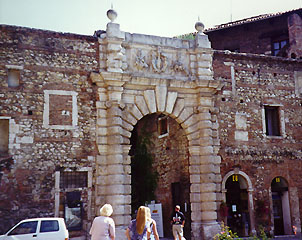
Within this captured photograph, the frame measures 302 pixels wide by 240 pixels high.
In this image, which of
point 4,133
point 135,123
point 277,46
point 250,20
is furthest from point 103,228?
point 250,20

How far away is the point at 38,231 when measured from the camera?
491 inches

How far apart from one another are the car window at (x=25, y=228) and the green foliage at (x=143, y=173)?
1113cm

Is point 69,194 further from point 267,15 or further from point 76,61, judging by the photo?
point 267,15

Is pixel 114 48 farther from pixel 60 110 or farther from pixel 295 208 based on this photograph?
pixel 295 208

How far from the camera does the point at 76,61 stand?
54.6 feet

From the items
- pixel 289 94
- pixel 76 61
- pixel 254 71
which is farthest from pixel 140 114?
pixel 289 94

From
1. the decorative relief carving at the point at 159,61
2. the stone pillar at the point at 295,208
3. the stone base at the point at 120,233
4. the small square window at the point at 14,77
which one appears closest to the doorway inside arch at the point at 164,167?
the decorative relief carving at the point at 159,61

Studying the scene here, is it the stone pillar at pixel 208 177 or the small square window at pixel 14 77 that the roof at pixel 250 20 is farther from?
the small square window at pixel 14 77

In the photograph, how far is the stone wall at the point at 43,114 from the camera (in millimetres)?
15203

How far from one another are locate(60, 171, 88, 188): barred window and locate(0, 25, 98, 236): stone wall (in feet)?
0.59

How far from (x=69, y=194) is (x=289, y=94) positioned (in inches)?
427

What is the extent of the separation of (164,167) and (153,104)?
581cm

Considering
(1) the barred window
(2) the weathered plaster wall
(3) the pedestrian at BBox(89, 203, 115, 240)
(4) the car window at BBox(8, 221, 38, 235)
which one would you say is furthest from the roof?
(3) the pedestrian at BBox(89, 203, 115, 240)

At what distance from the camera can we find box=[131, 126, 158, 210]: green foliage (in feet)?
76.5
